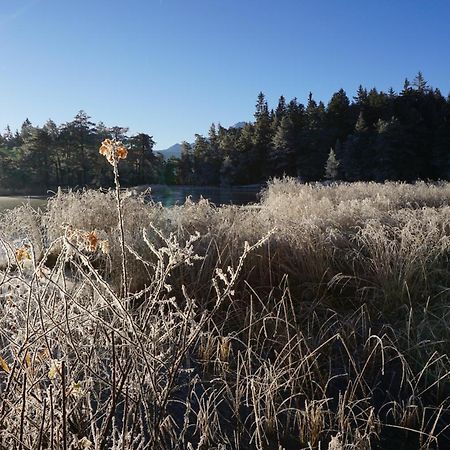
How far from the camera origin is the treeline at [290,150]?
37.8m

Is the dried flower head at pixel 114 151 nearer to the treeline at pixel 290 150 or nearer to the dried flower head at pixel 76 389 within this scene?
the dried flower head at pixel 76 389

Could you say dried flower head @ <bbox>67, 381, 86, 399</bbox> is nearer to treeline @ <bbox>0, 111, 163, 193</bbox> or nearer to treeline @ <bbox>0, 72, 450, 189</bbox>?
treeline @ <bbox>0, 72, 450, 189</bbox>

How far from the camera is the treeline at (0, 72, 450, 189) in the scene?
37781 mm

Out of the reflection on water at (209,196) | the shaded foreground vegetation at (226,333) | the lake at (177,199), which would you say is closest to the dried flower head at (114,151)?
the shaded foreground vegetation at (226,333)

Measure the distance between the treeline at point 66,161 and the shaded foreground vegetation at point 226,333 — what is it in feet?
118

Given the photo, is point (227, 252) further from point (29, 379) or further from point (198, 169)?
point (198, 169)

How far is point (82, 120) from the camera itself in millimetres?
41938

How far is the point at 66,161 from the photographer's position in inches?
1631

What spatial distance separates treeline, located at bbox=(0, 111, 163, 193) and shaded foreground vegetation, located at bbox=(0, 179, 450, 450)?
35882mm

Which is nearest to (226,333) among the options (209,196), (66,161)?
(209,196)

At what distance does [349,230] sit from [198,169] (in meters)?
45.7

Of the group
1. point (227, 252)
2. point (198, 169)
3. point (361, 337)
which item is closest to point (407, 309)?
point (361, 337)

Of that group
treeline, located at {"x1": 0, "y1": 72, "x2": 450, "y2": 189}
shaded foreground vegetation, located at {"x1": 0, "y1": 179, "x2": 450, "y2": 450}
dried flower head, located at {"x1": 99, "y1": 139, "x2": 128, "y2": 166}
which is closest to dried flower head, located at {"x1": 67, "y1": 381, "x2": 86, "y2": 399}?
shaded foreground vegetation, located at {"x1": 0, "y1": 179, "x2": 450, "y2": 450}

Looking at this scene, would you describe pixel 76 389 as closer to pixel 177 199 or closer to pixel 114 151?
pixel 114 151
